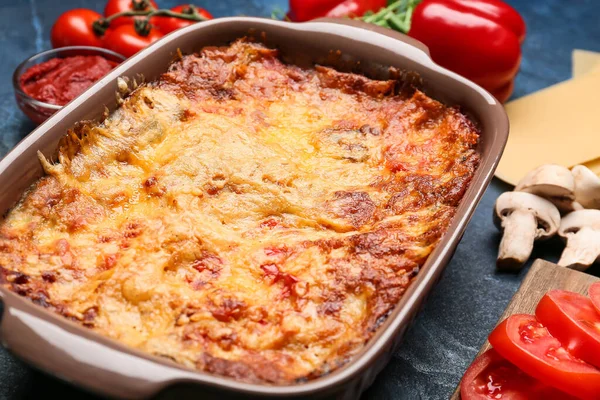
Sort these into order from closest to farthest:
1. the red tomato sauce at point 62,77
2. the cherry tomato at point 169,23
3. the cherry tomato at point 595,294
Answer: the cherry tomato at point 595,294 < the red tomato sauce at point 62,77 < the cherry tomato at point 169,23

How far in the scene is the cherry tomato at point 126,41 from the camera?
414 centimetres

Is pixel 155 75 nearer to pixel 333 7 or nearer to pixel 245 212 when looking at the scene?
pixel 245 212

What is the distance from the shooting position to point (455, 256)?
3.32 meters

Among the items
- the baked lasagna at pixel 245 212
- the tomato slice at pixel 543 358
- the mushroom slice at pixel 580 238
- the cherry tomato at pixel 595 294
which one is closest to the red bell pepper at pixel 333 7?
the baked lasagna at pixel 245 212

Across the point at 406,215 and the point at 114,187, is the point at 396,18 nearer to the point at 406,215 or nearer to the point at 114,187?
the point at 406,215

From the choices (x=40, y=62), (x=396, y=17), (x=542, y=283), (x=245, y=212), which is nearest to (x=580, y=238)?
(x=542, y=283)

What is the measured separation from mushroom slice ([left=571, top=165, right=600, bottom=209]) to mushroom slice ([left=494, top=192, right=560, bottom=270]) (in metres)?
0.17

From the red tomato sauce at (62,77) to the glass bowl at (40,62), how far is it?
1.5 inches

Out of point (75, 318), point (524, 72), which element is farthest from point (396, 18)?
point (75, 318)

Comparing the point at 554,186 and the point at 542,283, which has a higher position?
the point at 554,186

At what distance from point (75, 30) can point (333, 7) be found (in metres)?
1.63

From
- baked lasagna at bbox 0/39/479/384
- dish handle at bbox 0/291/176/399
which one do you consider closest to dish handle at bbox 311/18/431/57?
baked lasagna at bbox 0/39/479/384

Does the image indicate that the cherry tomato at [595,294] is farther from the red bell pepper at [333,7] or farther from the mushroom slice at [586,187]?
the red bell pepper at [333,7]

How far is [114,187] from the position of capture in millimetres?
2676
